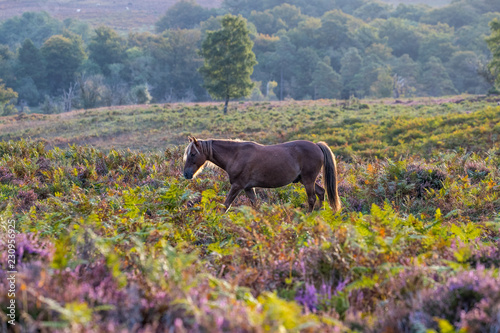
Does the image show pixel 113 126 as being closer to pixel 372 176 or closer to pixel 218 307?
pixel 372 176

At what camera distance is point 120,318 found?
2.67 m

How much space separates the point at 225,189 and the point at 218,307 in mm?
6957

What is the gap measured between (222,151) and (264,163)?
2.95 feet

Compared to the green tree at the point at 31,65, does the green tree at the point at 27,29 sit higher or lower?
higher

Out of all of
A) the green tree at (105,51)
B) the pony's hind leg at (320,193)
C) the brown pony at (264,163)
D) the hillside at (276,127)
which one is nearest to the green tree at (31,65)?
the green tree at (105,51)

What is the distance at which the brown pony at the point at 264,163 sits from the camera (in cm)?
762

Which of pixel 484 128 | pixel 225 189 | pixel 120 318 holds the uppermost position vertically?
pixel 120 318

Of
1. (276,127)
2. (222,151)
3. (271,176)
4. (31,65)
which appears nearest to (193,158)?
(222,151)

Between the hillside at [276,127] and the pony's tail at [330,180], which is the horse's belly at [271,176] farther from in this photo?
the hillside at [276,127]

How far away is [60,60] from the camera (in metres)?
84.4

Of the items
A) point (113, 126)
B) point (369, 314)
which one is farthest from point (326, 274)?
point (113, 126)

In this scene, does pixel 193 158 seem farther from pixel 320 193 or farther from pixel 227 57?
pixel 227 57

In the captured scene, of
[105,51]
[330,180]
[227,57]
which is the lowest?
[105,51]

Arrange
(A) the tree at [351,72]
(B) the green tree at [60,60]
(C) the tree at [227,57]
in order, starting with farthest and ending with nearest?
1. (B) the green tree at [60,60]
2. (A) the tree at [351,72]
3. (C) the tree at [227,57]
